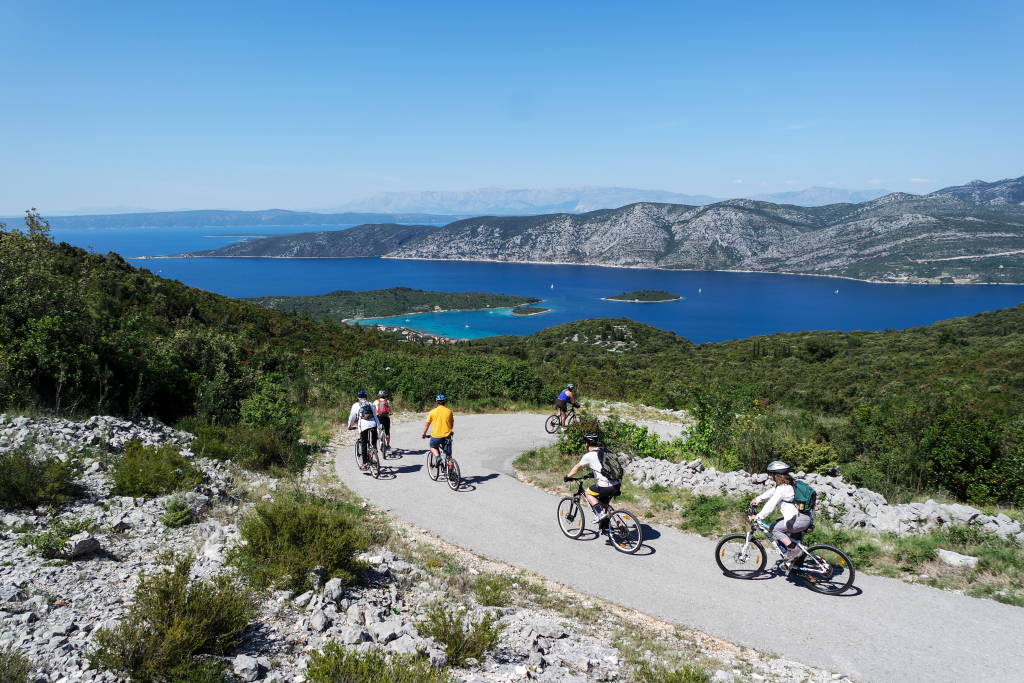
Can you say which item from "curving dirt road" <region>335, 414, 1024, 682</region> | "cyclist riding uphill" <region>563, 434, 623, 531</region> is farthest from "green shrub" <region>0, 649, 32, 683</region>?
"cyclist riding uphill" <region>563, 434, 623, 531</region>

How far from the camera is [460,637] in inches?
187

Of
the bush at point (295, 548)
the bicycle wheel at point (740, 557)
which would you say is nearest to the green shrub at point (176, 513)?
the bush at point (295, 548)

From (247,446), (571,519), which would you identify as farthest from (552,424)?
(247,446)

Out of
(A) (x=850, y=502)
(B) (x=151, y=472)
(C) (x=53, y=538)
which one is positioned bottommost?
(A) (x=850, y=502)

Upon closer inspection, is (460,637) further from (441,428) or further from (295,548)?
(441,428)

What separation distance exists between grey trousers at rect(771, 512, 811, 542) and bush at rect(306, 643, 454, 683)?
4.88m

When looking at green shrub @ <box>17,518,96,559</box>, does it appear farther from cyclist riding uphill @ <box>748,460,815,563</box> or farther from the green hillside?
the green hillside

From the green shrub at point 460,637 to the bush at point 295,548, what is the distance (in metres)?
1.33

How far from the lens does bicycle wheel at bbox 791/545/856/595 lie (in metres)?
6.77

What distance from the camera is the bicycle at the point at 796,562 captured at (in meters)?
6.83

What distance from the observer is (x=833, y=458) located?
1105 cm

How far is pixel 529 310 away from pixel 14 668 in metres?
156

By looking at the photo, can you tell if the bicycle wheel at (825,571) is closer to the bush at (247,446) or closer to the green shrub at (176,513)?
the green shrub at (176,513)

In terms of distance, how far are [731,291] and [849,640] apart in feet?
672
